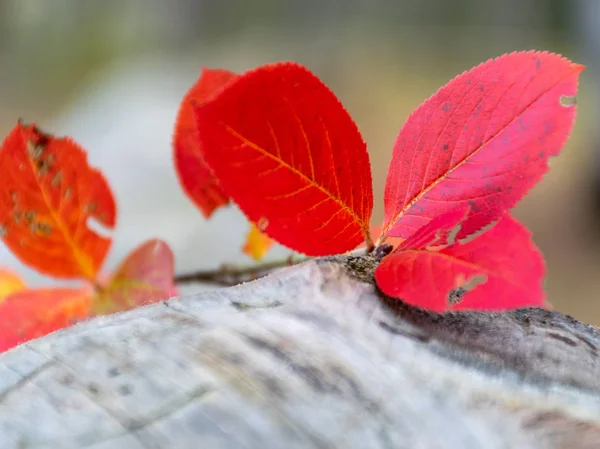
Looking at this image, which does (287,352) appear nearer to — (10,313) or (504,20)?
(10,313)

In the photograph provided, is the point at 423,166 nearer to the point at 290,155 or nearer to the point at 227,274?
the point at 290,155

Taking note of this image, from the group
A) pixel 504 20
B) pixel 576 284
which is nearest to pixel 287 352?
pixel 576 284

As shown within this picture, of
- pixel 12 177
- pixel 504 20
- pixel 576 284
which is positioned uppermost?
pixel 504 20

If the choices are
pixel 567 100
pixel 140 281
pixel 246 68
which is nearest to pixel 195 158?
pixel 140 281

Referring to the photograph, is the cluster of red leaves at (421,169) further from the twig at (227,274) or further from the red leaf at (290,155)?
the twig at (227,274)

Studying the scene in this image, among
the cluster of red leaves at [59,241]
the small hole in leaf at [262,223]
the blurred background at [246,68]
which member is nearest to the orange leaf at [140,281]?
the cluster of red leaves at [59,241]

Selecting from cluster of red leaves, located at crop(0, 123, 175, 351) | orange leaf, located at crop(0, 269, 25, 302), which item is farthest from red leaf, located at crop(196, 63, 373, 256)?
orange leaf, located at crop(0, 269, 25, 302)
